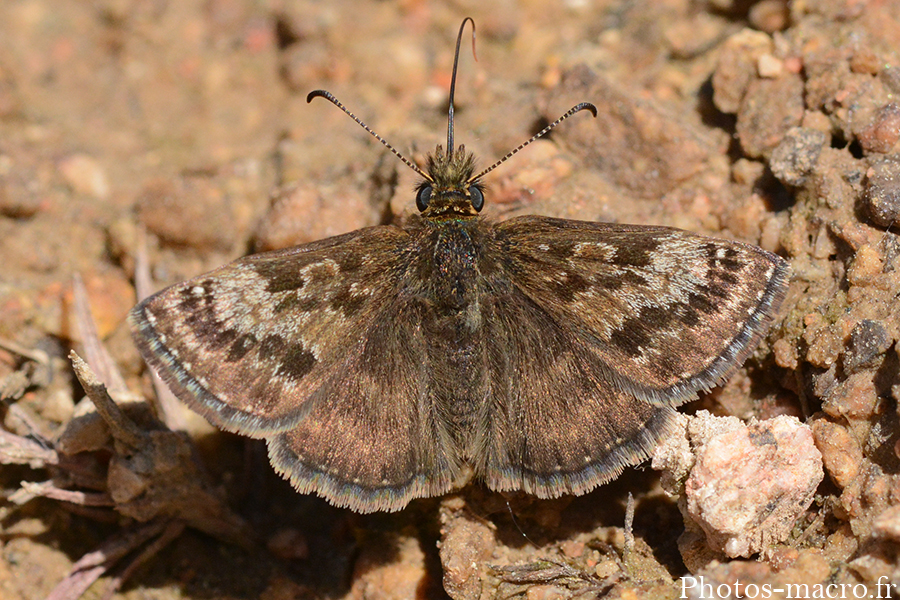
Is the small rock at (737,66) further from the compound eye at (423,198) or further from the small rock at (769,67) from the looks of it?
the compound eye at (423,198)

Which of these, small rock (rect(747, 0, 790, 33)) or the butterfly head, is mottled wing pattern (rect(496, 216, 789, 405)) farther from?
small rock (rect(747, 0, 790, 33))

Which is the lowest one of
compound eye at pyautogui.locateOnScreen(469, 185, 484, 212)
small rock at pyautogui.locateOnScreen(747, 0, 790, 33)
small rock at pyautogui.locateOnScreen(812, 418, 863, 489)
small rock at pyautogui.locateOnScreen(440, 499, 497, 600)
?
small rock at pyautogui.locateOnScreen(440, 499, 497, 600)

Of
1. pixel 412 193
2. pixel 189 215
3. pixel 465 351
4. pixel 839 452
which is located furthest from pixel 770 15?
pixel 189 215

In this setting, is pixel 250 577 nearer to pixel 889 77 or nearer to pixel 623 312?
pixel 623 312

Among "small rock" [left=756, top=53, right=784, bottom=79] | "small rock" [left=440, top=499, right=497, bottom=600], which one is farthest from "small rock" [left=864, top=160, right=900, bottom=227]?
"small rock" [left=440, top=499, right=497, bottom=600]

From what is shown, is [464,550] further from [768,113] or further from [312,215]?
[768,113]

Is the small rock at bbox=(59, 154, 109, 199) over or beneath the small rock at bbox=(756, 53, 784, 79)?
over
